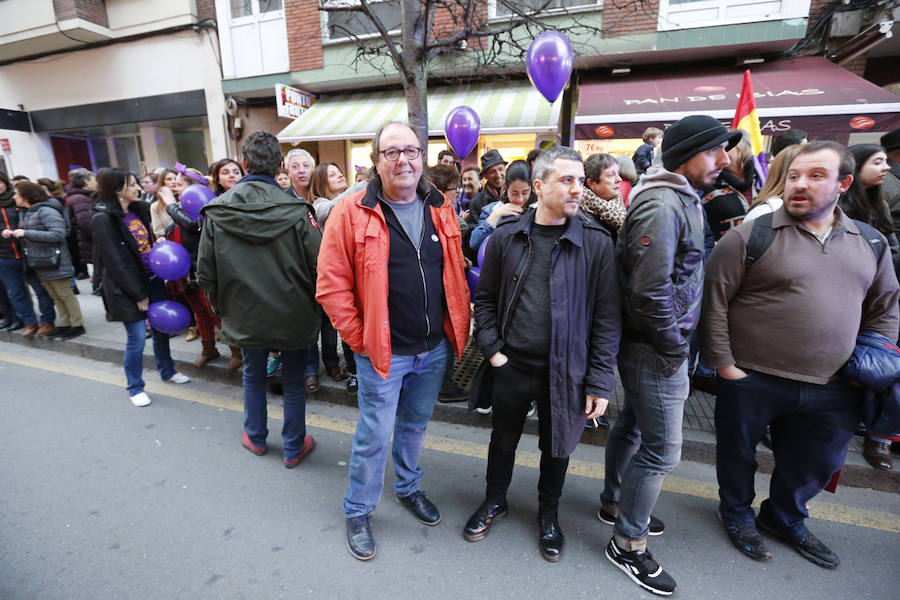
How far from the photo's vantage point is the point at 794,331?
2049 millimetres

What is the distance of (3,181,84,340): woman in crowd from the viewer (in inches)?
206

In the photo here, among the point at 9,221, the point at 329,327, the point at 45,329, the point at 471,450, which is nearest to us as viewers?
the point at 471,450

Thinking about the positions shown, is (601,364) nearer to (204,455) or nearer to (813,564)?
(813,564)

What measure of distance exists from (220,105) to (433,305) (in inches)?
440

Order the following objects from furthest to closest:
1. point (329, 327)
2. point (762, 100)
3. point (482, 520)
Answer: point (762, 100) → point (329, 327) → point (482, 520)

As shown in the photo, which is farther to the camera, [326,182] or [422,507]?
[326,182]

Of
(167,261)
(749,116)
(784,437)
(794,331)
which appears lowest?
(784,437)

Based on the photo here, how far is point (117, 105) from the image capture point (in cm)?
1160

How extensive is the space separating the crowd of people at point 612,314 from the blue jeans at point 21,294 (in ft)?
15.2

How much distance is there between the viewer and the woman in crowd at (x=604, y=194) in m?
2.43

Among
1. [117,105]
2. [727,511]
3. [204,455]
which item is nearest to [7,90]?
[117,105]

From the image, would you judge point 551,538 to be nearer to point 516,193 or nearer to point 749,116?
point 516,193

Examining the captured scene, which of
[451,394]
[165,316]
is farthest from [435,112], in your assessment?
[451,394]

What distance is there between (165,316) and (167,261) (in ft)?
1.67
